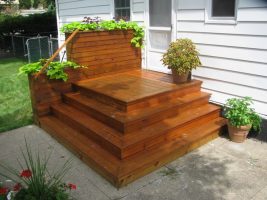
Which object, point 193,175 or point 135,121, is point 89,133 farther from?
point 193,175

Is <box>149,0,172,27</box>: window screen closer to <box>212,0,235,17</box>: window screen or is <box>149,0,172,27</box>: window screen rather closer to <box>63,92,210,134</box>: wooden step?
<box>212,0,235,17</box>: window screen

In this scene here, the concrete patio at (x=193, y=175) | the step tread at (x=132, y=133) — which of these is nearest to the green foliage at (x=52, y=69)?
the step tread at (x=132, y=133)

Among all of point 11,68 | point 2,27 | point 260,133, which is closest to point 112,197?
point 260,133

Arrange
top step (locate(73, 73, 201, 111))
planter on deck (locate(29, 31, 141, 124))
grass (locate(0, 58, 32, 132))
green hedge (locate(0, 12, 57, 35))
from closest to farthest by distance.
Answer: top step (locate(73, 73, 201, 111)), planter on deck (locate(29, 31, 141, 124)), grass (locate(0, 58, 32, 132)), green hedge (locate(0, 12, 57, 35))

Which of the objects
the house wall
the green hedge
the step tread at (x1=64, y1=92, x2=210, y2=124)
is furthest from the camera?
the green hedge

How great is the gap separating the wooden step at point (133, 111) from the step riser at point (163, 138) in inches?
10.2

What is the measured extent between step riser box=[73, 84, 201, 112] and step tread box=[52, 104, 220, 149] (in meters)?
0.32

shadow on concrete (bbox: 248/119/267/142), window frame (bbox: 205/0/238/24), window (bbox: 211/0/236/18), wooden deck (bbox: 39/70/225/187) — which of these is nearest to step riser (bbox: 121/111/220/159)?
wooden deck (bbox: 39/70/225/187)

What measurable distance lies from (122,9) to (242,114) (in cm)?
375

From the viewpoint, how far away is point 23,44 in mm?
12000

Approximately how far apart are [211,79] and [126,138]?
2.00 m

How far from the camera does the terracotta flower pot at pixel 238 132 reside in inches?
167

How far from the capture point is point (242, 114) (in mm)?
4211

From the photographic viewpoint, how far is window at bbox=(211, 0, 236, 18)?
14.6ft
